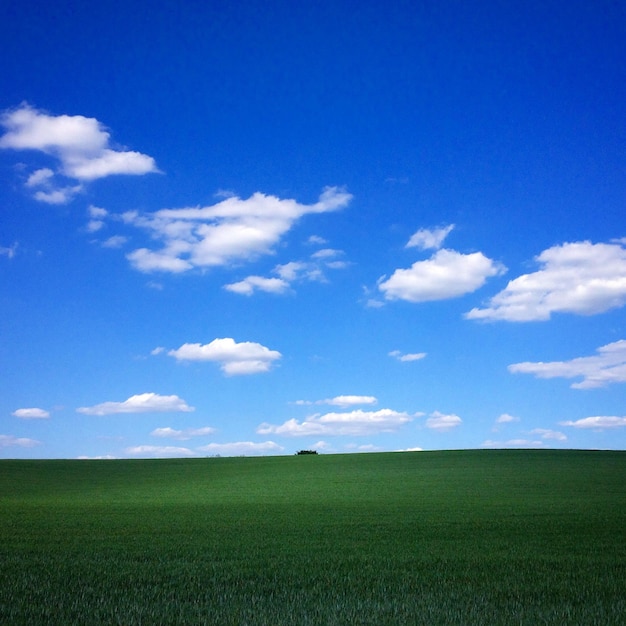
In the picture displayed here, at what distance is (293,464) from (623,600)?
49.3m

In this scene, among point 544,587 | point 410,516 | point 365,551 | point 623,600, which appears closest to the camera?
point 623,600

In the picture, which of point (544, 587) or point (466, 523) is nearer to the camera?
point (544, 587)

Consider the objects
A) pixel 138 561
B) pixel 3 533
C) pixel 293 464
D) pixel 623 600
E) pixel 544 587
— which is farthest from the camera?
pixel 293 464

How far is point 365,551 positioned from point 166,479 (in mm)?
35434

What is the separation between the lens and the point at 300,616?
8.67m

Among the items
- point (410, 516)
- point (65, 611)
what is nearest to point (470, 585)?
point (65, 611)

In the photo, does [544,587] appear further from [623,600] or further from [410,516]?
[410,516]

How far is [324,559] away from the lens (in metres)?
12.9

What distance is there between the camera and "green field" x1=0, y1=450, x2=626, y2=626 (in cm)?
900

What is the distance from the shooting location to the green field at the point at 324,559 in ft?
29.5

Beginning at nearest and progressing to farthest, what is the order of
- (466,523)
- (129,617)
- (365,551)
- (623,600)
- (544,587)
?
(129,617) → (623,600) → (544,587) → (365,551) → (466,523)

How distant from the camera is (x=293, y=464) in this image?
189ft

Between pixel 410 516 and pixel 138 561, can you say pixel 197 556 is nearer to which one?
pixel 138 561

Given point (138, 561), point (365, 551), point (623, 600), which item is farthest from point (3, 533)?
point (623, 600)
